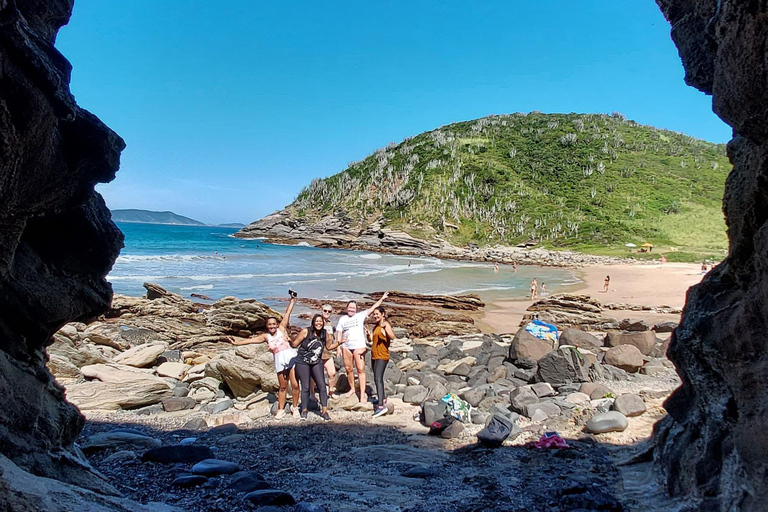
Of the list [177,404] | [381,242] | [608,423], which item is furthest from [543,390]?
[381,242]

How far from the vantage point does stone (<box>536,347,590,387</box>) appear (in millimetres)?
8383

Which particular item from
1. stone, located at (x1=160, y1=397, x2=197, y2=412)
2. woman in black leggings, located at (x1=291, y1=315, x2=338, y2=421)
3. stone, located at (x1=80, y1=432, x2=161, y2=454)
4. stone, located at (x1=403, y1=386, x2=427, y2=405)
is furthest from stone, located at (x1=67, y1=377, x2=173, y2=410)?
stone, located at (x1=403, y1=386, x2=427, y2=405)

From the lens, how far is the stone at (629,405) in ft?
21.5

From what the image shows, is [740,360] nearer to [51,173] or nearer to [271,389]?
[51,173]

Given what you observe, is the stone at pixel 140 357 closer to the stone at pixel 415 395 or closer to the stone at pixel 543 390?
the stone at pixel 415 395

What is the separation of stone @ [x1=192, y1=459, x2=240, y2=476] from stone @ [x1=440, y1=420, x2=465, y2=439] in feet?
9.79

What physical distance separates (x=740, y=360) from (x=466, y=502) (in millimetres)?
2465

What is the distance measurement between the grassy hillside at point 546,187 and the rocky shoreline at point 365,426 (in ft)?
169

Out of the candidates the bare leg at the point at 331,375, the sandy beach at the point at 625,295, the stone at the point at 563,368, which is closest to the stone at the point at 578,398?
the stone at the point at 563,368

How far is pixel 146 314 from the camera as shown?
1422cm

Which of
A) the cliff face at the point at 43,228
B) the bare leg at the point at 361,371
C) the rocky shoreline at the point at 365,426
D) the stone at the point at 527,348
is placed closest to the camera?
the cliff face at the point at 43,228

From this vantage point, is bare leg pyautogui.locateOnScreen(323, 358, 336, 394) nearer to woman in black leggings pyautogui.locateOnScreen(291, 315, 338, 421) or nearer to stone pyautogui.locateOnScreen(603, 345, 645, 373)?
woman in black leggings pyautogui.locateOnScreen(291, 315, 338, 421)

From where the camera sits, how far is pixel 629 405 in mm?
6621

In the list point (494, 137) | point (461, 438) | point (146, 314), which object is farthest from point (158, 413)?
point (494, 137)
